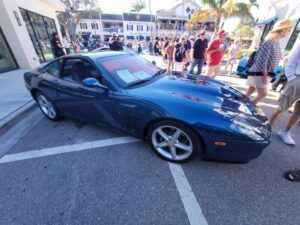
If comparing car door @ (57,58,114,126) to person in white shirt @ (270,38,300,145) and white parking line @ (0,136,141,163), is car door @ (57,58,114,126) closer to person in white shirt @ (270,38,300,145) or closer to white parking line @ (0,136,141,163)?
white parking line @ (0,136,141,163)

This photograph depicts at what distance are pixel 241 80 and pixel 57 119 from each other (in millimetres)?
6435

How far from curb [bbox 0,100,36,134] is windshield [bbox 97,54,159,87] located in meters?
2.43

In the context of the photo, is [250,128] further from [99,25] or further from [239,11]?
[99,25]

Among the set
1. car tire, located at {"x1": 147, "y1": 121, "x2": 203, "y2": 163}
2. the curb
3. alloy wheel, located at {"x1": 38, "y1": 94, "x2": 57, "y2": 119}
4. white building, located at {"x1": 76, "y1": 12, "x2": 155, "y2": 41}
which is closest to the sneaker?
car tire, located at {"x1": 147, "y1": 121, "x2": 203, "y2": 163}

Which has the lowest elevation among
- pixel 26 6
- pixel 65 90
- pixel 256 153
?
pixel 256 153

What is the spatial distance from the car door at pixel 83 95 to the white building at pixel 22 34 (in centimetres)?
674

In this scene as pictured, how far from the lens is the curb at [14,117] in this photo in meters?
2.99

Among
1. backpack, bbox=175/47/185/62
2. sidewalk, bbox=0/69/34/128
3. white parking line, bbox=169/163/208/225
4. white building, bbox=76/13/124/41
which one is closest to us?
white parking line, bbox=169/163/208/225

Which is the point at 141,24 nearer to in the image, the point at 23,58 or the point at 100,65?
the point at 23,58

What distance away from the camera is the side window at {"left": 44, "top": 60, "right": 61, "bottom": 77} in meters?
2.72

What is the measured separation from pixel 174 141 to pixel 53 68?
2556mm

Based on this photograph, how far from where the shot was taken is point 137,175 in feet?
6.25

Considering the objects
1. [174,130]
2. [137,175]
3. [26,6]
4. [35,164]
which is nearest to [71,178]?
[35,164]

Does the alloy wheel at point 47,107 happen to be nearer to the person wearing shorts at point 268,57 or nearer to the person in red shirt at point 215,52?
the person wearing shorts at point 268,57
